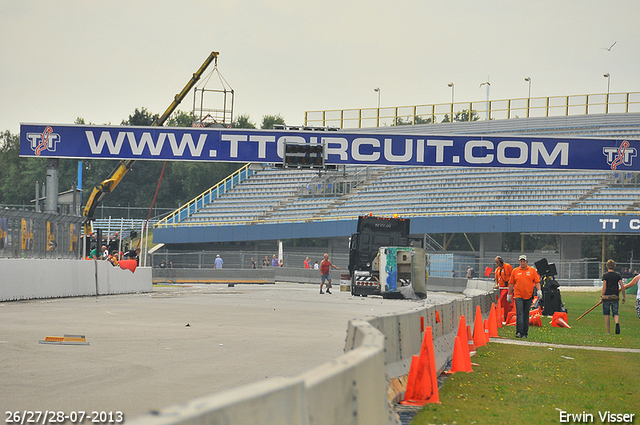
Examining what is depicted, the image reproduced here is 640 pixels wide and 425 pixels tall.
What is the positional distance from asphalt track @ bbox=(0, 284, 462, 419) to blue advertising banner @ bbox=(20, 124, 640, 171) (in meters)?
11.1

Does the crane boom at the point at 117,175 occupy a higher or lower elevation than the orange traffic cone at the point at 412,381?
higher

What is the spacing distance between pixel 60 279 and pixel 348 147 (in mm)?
12275

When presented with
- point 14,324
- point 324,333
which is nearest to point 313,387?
point 324,333

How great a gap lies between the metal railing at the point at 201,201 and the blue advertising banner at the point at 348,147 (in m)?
30.3

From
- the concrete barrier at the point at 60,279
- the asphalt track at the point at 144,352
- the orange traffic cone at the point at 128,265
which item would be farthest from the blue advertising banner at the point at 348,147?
the asphalt track at the point at 144,352

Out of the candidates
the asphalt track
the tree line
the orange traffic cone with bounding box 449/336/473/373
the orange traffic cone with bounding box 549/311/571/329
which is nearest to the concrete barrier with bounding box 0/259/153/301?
the asphalt track

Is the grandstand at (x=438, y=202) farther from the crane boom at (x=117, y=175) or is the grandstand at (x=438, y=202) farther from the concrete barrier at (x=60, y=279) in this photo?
the concrete barrier at (x=60, y=279)

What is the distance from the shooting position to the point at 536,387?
9.84 m

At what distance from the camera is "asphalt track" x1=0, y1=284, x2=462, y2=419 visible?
7946 mm

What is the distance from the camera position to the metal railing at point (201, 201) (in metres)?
62.5

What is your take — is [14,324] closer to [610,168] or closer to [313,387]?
[313,387]

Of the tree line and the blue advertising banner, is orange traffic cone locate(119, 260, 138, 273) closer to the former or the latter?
the blue advertising banner

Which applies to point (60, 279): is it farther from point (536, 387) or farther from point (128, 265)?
point (536, 387)

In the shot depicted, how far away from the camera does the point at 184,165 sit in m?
90.9
